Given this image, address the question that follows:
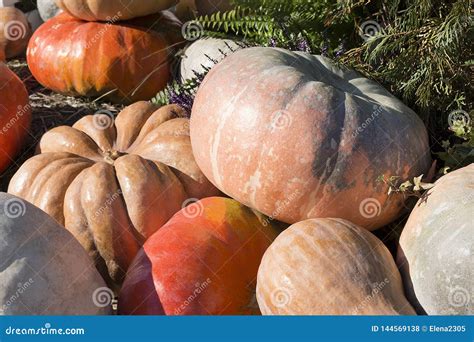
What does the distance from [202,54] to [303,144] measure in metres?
1.82

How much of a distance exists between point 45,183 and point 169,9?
2336 millimetres

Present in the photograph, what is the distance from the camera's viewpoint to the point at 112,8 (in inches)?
174

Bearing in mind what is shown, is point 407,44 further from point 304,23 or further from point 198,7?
point 198,7

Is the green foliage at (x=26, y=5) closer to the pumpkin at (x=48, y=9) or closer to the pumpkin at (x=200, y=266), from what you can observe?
the pumpkin at (x=48, y=9)

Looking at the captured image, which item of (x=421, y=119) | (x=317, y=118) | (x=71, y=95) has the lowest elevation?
(x=71, y=95)

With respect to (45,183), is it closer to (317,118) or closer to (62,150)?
(62,150)

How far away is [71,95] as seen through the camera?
4.72 meters

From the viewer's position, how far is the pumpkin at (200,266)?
2.50 m

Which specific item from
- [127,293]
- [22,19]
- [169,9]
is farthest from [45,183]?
[22,19]

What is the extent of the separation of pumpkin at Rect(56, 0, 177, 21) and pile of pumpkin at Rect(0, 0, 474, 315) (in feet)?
4.57

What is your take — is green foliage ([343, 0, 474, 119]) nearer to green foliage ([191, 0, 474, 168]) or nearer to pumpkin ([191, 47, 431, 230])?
green foliage ([191, 0, 474, 168])

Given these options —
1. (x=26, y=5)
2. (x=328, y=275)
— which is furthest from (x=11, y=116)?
(x=26, y=5)

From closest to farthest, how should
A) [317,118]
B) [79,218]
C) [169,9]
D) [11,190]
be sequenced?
[317,118]
[79,218]
[11,190]
[169,9]

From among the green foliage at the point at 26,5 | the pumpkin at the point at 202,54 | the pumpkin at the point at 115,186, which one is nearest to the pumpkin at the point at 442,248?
the pumpkin at the point at 115,186
